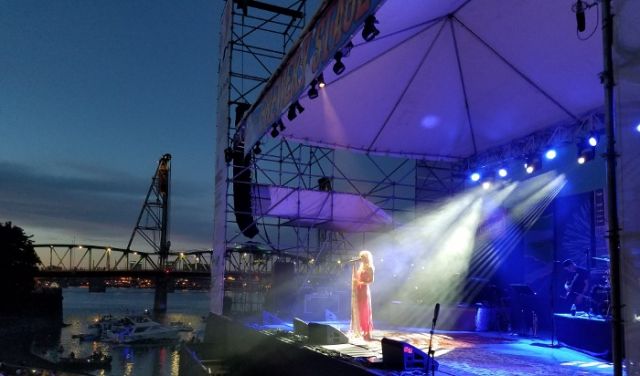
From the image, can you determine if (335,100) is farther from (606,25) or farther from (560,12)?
(606,25)

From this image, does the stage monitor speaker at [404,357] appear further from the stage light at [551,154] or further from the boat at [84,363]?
the boat at [84,363]

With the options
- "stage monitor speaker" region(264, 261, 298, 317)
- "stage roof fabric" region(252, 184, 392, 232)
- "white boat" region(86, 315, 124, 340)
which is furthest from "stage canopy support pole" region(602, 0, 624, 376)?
"white boat" region(86, 315, 124, 340)

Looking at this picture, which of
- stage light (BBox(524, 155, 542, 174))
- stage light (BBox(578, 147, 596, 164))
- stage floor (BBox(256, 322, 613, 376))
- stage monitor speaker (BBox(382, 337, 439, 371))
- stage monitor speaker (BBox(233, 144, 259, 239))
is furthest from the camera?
stage monitor speaker (BBox(233, 144, 259, 239))

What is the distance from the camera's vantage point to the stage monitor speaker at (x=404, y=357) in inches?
231

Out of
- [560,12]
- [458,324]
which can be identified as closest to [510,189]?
[458,324]

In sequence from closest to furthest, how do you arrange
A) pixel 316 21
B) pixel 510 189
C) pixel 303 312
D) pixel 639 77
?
pixel 639 77 < pixel 316 21 < pixel 510 189 < pixel 303 312

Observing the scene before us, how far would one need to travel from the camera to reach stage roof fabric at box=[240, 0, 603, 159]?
7.47m

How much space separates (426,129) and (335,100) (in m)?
2.29

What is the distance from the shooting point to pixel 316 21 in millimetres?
6695

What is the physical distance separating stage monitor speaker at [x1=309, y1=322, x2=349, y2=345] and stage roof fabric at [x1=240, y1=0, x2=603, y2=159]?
10.6ft

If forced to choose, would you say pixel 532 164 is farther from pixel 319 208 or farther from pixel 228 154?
pixel 228 154

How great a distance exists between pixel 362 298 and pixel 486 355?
2243mm

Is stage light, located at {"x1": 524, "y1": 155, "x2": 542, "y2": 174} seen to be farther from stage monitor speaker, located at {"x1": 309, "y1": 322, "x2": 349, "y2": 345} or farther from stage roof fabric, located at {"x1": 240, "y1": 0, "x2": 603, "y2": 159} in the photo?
stage monitor speaker, located at {"x1": 309, "y1": 322, "x2": 349, "y2": 345}

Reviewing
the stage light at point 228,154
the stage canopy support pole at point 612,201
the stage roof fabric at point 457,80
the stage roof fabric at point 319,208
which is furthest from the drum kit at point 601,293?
the stage light at point 228,154
